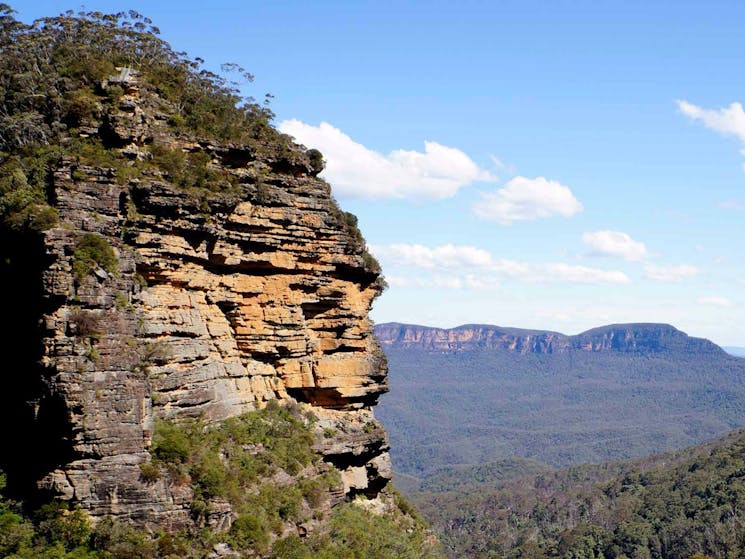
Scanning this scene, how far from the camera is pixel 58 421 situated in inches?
961

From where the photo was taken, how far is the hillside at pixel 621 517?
10356 centimetres

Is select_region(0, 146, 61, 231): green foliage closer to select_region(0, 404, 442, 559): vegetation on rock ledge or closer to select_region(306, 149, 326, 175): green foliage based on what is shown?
select_region(0, 404, 442, 559): vegetation on rock ledge

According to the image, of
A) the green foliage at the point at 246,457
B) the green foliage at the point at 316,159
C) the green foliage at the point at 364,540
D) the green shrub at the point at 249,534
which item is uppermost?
the green foliage at the point at 316,159

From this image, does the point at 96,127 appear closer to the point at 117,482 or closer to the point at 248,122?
the point at 248,122

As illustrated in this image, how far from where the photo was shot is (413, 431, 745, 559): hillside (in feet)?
340

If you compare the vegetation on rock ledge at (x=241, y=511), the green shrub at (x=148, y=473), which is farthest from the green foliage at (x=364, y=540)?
the green shrub at (x=148, y=473)

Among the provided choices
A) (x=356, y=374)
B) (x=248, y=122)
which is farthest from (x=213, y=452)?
(x=248, y=122)

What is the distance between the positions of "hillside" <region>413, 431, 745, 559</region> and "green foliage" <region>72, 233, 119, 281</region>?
7097cm

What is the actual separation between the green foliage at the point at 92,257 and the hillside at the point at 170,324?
67mm

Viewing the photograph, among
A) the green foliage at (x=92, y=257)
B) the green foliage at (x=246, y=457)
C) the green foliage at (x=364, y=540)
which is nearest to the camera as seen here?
the green foliage at (x=92, y=257)

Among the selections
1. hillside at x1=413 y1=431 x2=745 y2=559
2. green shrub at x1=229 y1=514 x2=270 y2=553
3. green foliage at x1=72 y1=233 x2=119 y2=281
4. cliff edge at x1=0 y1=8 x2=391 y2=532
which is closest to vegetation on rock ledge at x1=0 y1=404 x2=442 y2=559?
green shrub at x1=229 y1=514 x2=270 y2=553

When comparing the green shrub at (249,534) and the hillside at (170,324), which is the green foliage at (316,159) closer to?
the hillside at (170,324)

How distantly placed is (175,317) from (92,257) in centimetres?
483

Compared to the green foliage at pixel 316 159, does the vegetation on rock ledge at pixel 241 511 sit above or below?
below
